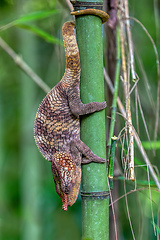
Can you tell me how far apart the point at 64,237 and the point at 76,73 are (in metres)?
1.51

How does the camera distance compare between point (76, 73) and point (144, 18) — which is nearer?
point (76, 73)

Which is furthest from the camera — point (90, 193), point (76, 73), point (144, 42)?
point (144, 42)

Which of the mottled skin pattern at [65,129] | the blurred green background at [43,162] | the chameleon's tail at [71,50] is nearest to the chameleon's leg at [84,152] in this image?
the mottled skin pattern at [65,129]

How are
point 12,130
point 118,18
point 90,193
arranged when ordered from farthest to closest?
point 12,130 → point 118,18 → point 90,193

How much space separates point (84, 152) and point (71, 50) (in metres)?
0.31

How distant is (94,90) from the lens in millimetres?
750

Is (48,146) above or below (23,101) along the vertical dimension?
below

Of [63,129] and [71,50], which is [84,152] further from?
[71,50]

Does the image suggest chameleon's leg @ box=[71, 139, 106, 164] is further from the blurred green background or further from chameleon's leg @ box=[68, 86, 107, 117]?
the blurred green background

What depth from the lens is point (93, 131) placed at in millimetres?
747

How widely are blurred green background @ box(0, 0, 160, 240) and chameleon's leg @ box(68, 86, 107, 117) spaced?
0.40 meters

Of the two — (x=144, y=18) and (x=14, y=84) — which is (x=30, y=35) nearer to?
(x=144, y=18)

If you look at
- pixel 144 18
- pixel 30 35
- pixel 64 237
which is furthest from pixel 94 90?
pixel 144 18

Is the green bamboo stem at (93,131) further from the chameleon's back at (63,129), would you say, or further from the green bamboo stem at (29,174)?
the green bamboo stem at (29,174)
